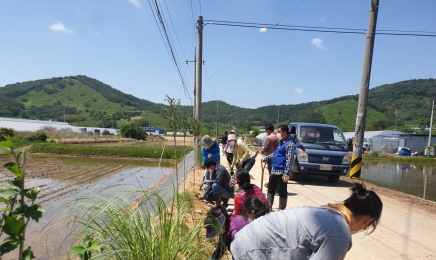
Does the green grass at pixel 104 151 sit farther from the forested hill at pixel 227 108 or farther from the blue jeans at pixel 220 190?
the forested hill at pixel 227 108

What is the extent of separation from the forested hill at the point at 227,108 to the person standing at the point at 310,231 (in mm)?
56960

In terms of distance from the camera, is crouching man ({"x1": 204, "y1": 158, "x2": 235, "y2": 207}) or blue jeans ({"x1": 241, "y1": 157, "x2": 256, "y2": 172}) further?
blue jeans ({"x1": 241, "y1": 157, "x2": 256, "y2": 172})

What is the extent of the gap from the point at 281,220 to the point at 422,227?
472 cm

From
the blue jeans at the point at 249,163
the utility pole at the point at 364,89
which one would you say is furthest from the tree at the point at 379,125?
the blue jeans at the point at 249,163

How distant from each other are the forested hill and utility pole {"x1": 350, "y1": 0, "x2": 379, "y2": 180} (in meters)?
50.7

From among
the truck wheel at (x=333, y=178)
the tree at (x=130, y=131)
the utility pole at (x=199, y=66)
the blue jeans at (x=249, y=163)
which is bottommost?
the tree at (x=130, y=131)

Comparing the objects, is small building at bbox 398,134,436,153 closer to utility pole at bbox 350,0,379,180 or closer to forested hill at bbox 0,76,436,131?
forested hill at bbox 0,76,436,131

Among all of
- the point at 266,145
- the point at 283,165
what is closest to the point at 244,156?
the point at 266,145

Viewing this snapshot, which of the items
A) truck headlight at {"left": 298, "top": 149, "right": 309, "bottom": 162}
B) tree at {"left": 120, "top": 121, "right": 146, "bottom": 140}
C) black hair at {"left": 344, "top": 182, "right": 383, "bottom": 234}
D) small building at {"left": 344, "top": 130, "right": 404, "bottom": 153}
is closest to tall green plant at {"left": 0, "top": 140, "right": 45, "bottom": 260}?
black hair at {"left": 344, "top": 182, "right": 383, "bottom": 234}

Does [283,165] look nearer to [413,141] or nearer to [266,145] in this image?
[266,145]

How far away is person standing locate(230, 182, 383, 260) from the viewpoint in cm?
145

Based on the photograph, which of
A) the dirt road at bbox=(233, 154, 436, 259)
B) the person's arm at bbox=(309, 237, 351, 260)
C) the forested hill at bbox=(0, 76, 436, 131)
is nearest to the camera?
the person's arm at bbox=(309, 237, 351, 260)

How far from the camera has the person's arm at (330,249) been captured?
1.43 metres

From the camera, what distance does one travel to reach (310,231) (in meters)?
1.48
